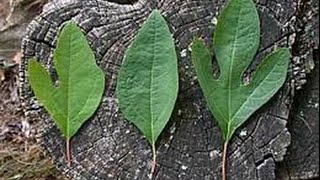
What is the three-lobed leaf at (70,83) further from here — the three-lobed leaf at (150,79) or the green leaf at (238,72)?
the green leaf at (238,72)

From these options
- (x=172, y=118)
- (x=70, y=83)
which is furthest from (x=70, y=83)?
(x=172, y=118)

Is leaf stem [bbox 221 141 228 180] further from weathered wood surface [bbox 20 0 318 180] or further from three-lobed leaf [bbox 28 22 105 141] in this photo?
three-lobed leaf [bbox 28 22 105 141]

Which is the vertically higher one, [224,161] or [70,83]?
[70,83]

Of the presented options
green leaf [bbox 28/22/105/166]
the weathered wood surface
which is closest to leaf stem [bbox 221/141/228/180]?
the weathered wood surface

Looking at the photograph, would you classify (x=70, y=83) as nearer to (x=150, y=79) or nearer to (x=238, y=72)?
(x=150, y=79)

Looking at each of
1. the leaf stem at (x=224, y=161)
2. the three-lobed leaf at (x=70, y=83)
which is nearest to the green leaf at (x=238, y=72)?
the leaf stem at (x=224, y=161)
